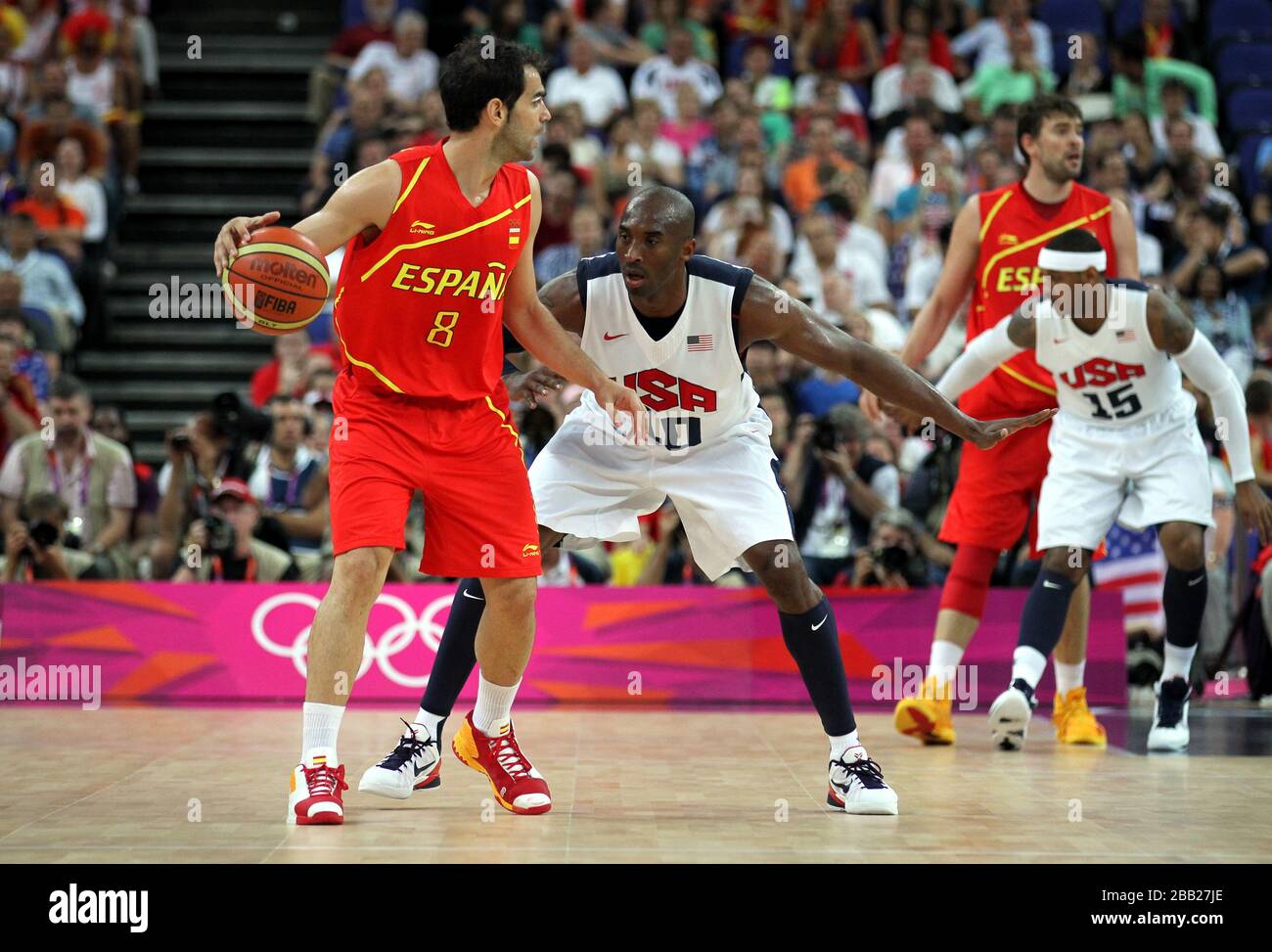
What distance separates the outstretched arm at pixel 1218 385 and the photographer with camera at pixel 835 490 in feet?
8.69

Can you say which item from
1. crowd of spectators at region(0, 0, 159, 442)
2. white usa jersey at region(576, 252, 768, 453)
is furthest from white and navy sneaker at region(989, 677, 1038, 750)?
crowd of spectators at region(0, 0, 159, 442)

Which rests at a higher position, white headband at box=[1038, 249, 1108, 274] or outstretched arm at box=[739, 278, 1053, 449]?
white headband at box=[1038, 249, 1108, 274]

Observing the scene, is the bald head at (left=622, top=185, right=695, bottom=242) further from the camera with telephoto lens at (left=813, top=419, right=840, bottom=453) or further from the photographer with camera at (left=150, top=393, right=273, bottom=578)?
the photographer with camera at (left=150, top=393, right=273, bottom=578)

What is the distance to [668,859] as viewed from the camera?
4223 mm

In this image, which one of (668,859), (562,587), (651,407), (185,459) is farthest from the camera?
(185,459)

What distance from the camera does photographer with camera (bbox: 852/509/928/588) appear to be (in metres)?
8.84

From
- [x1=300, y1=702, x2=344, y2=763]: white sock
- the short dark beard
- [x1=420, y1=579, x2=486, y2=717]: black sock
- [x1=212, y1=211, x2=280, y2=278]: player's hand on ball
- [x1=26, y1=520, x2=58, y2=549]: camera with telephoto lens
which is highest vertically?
the short dark beard

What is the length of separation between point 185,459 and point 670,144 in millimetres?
5134

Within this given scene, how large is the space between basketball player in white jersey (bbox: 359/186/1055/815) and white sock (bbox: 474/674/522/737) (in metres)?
0.21

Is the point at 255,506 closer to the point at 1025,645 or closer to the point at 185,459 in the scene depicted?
the point at 185,459

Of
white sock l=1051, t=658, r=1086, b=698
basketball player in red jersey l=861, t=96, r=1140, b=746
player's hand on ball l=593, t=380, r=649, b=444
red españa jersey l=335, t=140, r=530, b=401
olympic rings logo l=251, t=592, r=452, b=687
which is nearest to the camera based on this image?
red españa jersey l=335, t=140, r=530, b=401
